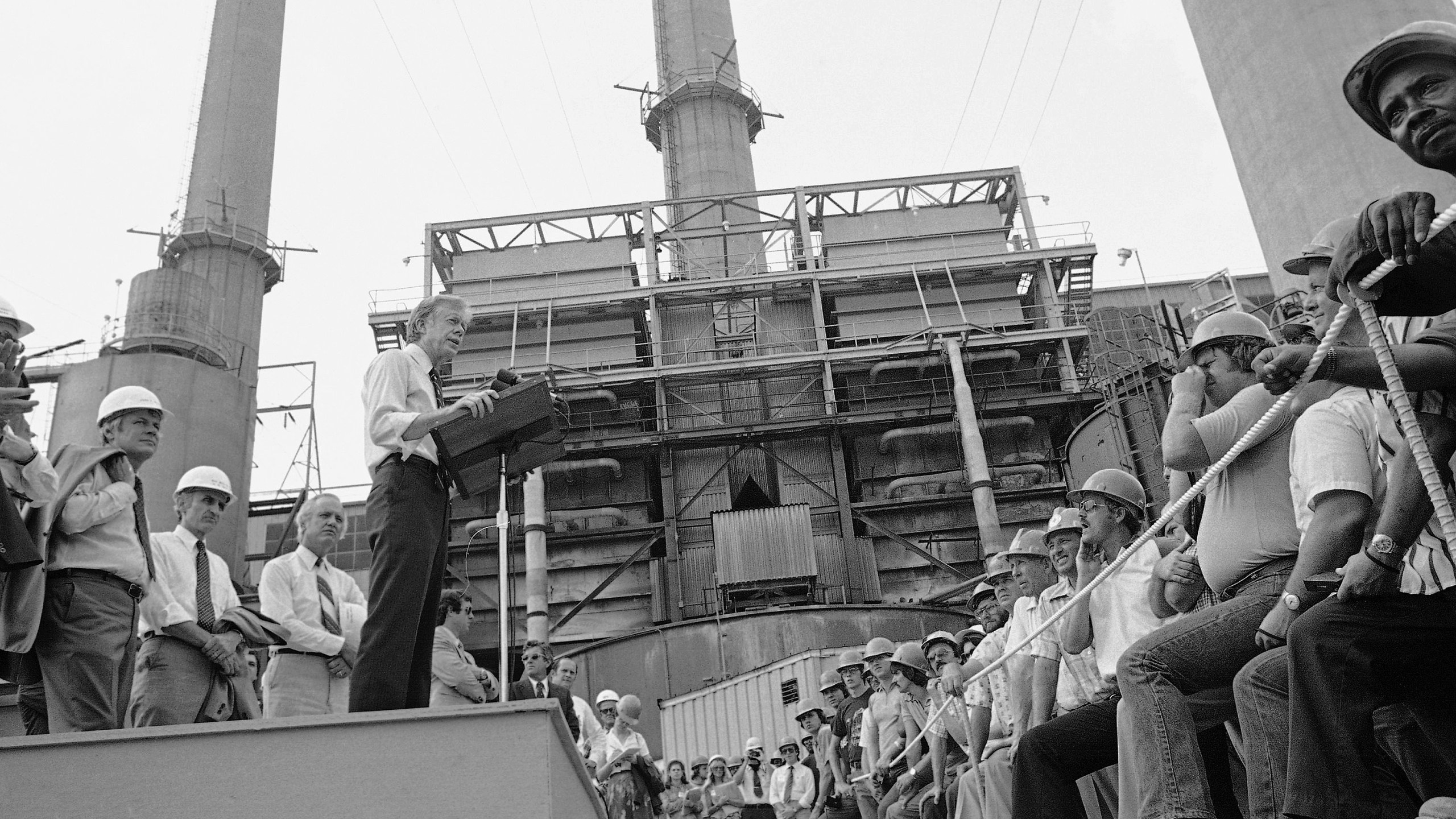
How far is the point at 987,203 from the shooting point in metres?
32.9

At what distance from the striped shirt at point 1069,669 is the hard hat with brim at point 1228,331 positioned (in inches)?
51.5

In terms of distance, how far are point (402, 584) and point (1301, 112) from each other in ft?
27.8

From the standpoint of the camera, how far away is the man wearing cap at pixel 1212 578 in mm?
3381

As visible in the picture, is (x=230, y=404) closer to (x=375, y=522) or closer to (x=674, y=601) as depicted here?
(x=674, y=601)

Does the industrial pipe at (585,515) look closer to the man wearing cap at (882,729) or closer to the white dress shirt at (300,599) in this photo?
the man wearing cap at (882,729)

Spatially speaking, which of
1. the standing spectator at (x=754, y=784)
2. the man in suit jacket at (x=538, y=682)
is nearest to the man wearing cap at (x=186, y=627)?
the man in suit jacket at (x=538, y=682)

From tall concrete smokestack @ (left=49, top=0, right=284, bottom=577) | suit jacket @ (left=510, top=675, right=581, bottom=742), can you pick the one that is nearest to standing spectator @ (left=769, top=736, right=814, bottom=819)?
suit jacket @ (left=510, top=675, right=581, bottom=742)

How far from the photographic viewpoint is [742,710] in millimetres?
19703

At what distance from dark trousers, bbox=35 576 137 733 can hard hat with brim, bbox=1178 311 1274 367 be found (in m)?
4.15

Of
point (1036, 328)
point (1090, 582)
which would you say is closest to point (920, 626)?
point (1036, 328)

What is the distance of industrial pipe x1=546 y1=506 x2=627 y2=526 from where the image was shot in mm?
28625

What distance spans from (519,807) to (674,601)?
80.0ft

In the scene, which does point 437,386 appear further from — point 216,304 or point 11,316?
point 216,304

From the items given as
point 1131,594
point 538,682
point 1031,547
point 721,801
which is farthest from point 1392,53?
point 721,801
